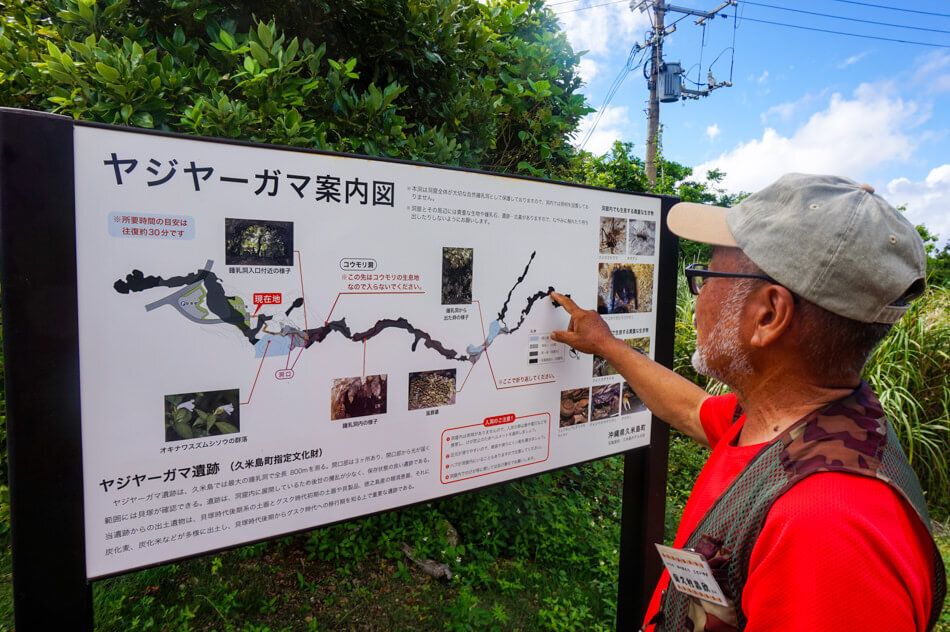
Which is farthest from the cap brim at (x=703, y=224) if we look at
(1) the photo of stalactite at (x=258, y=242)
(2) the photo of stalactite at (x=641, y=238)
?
(1) the photo of stalactite at (x=258, y=242)

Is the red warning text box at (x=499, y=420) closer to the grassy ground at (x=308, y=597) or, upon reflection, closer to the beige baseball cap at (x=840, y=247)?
the beige baseball cap at (x=840, y=247)

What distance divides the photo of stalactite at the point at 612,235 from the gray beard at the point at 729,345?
922 millimetres

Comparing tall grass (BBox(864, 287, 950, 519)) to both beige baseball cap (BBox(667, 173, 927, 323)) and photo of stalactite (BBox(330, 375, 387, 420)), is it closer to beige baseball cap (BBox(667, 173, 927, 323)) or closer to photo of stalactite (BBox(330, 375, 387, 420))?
beige baseball cap (BBox(667, 173, 927, 323))

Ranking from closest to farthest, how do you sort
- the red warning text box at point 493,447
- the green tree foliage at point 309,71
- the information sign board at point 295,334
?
the information sign board at point 295,334, the red warning text box at point 493,447, the green tree foliage at point 309,71

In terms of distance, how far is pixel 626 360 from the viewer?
2229mm

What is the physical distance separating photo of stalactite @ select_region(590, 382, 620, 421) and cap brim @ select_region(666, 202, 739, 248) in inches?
38.5

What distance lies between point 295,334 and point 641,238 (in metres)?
1.58

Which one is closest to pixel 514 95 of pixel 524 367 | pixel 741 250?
pixel 524 367

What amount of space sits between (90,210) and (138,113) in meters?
1.03

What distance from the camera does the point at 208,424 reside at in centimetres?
150

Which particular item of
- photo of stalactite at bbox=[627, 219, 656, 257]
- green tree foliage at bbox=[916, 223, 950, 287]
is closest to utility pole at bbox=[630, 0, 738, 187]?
green tree foliage at bbox=[916, 223, 950, 287]

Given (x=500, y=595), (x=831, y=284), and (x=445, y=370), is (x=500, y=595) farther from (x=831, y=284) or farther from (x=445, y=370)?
(x=831, y=284)

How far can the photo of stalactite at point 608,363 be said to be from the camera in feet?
7.75

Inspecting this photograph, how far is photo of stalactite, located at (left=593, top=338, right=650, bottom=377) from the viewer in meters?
2.36
